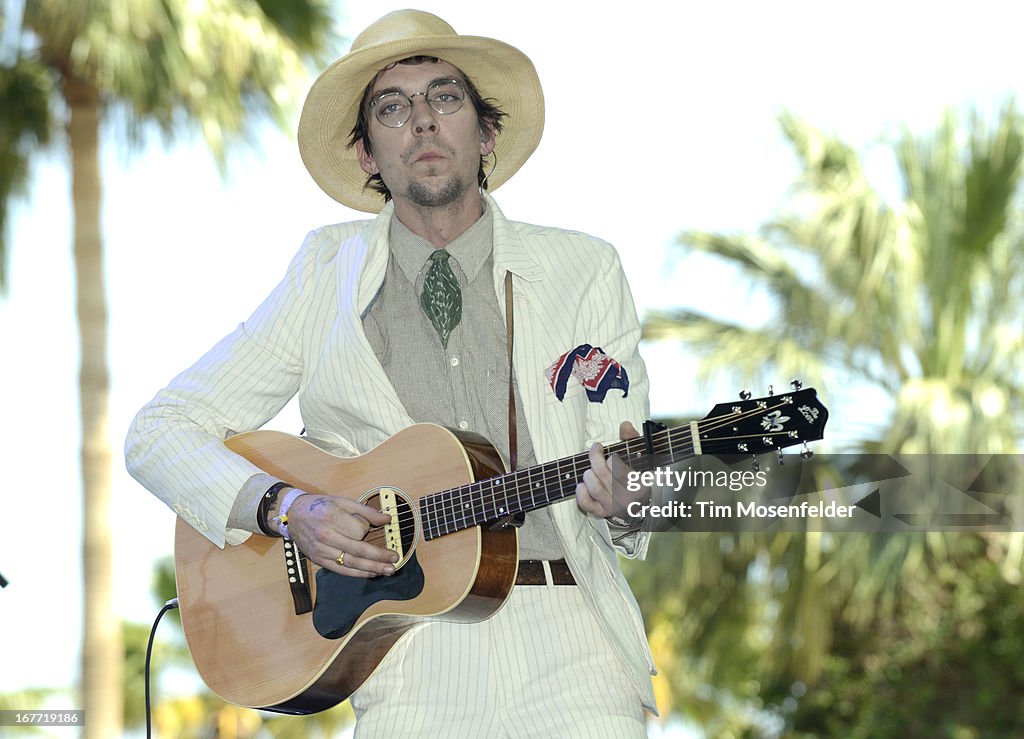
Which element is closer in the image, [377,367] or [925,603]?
[377,367]

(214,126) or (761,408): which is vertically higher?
(214,126)

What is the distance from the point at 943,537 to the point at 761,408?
27.9ft

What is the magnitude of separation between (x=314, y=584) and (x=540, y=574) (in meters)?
0.53

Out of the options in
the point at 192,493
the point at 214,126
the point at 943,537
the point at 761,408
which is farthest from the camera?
the point at 943,537

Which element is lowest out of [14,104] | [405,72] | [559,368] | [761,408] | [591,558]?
[591,558]

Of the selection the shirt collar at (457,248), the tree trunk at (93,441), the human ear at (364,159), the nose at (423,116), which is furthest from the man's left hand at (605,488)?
the tree trunk at (93,441)

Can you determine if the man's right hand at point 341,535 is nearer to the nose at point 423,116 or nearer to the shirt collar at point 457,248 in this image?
the shirt collar at point 457,248

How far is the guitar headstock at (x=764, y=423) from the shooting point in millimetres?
2625

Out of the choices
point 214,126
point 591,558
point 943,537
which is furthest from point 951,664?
point 591,558

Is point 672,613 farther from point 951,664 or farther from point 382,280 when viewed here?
point 382,280

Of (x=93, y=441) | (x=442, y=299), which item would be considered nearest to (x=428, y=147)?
(x=442, y=299)

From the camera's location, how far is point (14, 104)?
10.1m

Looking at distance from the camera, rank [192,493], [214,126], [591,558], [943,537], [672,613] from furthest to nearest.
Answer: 1. [672,613]
2. [943,537]
3. [214,126]
4. [192,493]
5. [591,558]

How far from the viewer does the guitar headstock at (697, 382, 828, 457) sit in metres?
2.62
